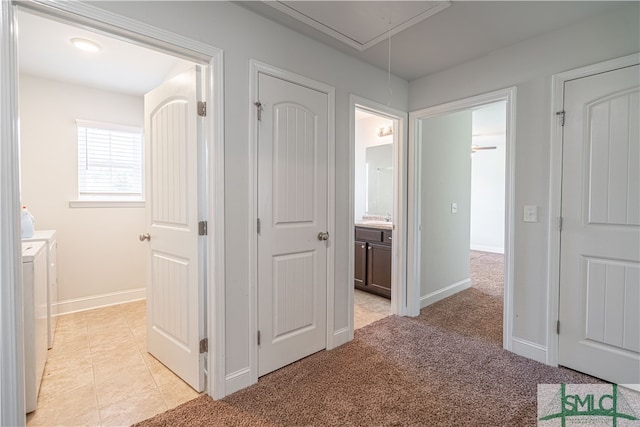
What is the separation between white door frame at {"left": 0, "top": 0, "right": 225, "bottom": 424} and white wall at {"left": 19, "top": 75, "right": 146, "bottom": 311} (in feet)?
7.70

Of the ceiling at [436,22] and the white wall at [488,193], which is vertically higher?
the ceiling at [436,22]

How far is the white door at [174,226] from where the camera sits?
1.92 m

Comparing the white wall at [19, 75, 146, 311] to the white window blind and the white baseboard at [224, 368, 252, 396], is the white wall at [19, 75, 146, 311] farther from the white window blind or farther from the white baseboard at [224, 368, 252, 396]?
the white baseboard at [224, 368, 252, 396]

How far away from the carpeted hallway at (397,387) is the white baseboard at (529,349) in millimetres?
64

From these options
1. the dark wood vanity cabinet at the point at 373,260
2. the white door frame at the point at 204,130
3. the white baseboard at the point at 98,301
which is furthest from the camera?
the dark wood vanity cabinet at the point at 373,260

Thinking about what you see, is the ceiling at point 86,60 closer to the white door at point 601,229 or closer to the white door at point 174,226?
the white door at point 174,226

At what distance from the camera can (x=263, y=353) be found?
2078 mm

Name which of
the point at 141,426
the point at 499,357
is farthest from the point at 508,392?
the point at 141,426

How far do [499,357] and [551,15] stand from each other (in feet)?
8.06

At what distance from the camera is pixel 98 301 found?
11.3 ft

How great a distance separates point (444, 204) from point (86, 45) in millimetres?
3758

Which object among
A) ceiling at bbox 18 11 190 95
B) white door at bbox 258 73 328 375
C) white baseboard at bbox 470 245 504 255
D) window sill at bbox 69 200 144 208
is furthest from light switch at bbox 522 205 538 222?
white baseboard at bbox 470 245 504 255

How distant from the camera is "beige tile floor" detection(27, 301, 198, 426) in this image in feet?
5.70

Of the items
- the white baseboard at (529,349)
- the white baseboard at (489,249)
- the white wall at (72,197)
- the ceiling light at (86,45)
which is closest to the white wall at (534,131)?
the white baseboard at (529,349)
